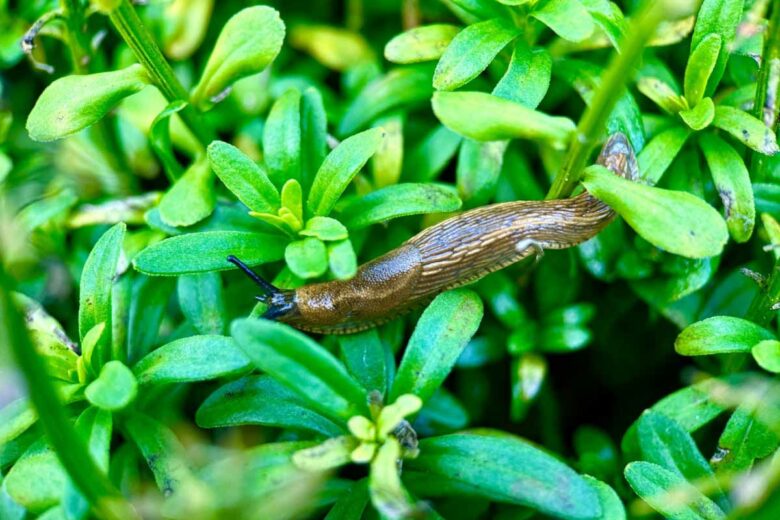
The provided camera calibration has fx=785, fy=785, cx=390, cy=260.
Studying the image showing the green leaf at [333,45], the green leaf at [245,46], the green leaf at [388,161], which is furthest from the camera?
the green leaf at [333,45]

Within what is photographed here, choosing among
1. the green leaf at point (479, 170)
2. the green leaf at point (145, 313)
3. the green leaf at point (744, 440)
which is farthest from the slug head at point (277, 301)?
→ the green leaf at point (744, 440)

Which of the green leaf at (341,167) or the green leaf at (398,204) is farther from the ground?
the green leaf at (341,167)

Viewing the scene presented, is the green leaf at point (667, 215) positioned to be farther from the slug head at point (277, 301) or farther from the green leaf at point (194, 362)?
the green leaf at point (194, 362)

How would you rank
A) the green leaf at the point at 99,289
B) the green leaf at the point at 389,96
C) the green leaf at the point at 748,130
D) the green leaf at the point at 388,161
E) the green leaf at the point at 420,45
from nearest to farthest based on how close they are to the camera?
1. the green leaf at the point at 99,289
2. the green leaf at the point at 748,130
3. the green leaf at the point at 420,45
4. the green leaf at the point at 388,161
5. the green leaf at the point at 389,96

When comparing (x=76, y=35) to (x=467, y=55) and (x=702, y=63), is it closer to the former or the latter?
(x=467, y=55)

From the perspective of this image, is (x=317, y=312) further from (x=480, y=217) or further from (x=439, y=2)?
(x=439, y=2)

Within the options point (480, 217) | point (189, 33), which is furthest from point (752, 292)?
point (189, 33)

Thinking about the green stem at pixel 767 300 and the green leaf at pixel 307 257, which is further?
the green stem at pixel 767 300
